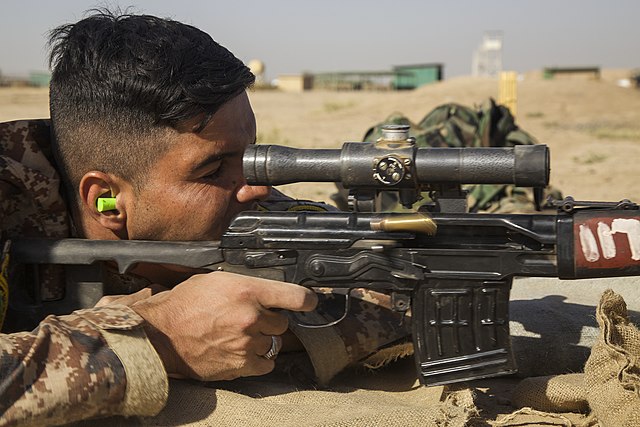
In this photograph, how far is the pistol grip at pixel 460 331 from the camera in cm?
260

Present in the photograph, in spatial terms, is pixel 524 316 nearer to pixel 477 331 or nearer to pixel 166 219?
pixel 477 331

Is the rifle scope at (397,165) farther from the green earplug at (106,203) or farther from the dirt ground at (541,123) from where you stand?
the dirt ground at (541,123)

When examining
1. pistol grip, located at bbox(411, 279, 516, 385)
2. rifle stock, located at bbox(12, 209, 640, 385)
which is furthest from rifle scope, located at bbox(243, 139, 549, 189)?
pistol grip, located at bbox(411, 279, 516, 385)

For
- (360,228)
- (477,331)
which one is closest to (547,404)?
(477,331)

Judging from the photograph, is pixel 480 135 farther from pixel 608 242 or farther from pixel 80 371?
pixel 80 371

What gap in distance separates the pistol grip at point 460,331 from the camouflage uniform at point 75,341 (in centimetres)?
39

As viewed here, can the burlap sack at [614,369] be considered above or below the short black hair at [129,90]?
below

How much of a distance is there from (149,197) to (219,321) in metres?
0.56

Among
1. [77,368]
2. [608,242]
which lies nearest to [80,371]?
[77,368]

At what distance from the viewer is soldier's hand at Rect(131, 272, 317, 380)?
2525 millimetres

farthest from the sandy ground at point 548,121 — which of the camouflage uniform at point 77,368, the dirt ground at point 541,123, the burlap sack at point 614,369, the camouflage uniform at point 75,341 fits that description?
the camouflage uniform at point 77,368

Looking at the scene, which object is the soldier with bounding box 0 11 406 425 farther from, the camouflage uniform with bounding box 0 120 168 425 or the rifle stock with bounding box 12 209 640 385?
the rifle stock with bounding box 12 209 640 385

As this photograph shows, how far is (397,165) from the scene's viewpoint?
2.52 m

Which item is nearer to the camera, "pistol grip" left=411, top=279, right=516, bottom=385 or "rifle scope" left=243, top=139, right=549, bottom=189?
"rifle scope" left=243, top=139, right=549, bottom=189
